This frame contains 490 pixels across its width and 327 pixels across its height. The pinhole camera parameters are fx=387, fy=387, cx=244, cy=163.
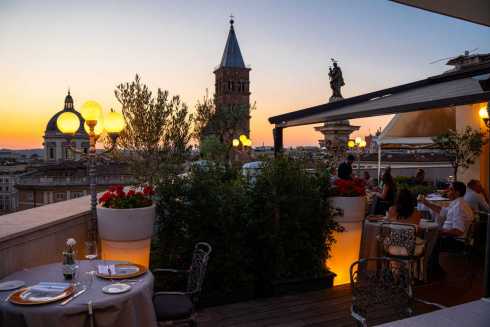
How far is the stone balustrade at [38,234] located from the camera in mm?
2957

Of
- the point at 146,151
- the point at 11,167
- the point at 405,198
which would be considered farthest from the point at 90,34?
the point at 405,198

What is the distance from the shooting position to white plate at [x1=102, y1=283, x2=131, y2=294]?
250 centimetres

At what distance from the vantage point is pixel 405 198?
16.0 feet

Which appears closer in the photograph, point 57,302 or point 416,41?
point 57,302

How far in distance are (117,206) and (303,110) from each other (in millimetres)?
4576

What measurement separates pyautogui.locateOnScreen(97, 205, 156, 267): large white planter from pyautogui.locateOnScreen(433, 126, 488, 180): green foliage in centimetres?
782

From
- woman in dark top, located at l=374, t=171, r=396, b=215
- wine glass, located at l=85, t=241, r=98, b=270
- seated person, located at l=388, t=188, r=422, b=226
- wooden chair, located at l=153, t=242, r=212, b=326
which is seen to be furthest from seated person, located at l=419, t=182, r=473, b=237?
wine glass, located at l=85, t=241, r=98, b=270

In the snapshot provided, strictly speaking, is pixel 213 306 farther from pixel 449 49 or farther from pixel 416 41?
pixel 449 49

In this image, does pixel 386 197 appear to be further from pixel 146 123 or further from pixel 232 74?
pixel 232 74

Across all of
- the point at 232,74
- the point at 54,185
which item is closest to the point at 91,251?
the point at 54,185

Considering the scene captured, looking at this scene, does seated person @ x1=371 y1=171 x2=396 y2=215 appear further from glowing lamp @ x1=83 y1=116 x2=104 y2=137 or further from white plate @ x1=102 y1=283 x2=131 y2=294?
white plate @ x1=102 y1=283 x2=131 y2=294

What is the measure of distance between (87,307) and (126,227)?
58.7 inches

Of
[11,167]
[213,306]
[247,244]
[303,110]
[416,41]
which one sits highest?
[416,41]

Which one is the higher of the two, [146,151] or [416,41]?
[416,41]
